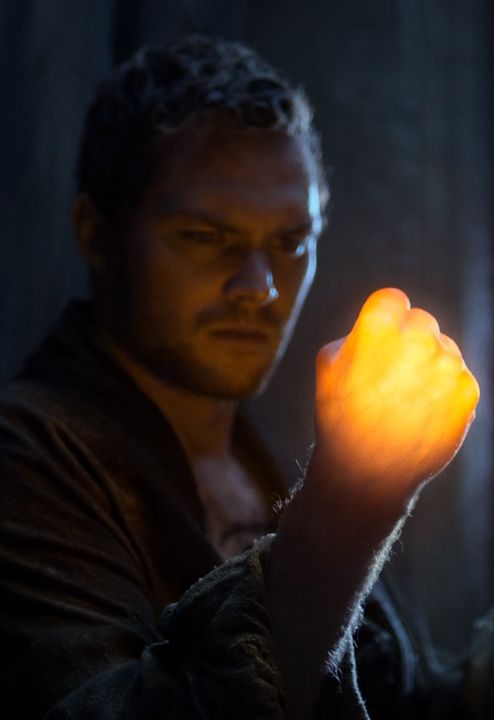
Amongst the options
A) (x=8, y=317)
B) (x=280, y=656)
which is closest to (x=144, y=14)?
(x=8, y=317)

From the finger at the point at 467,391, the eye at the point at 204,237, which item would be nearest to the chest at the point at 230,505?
the eye at the point at 204,237

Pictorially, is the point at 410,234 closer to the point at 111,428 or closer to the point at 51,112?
the point at 51,112

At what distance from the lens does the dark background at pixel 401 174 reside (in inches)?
99.4

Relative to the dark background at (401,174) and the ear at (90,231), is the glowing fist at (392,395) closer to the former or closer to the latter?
the ear at (90,231)

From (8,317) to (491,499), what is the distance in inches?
49.7

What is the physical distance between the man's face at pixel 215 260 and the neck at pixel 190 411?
0.03 metres

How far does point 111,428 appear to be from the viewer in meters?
1.48

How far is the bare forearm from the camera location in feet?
3.21

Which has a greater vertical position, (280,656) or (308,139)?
(308,139)

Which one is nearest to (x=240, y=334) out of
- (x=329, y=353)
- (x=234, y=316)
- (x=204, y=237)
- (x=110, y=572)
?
(x=234, y=316)

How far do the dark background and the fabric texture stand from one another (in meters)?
0.86

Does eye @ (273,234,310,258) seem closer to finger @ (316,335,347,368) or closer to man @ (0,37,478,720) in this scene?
man @ (0,37,478,720)

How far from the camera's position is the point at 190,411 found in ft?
5.68

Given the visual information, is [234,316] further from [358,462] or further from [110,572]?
[358,462]
